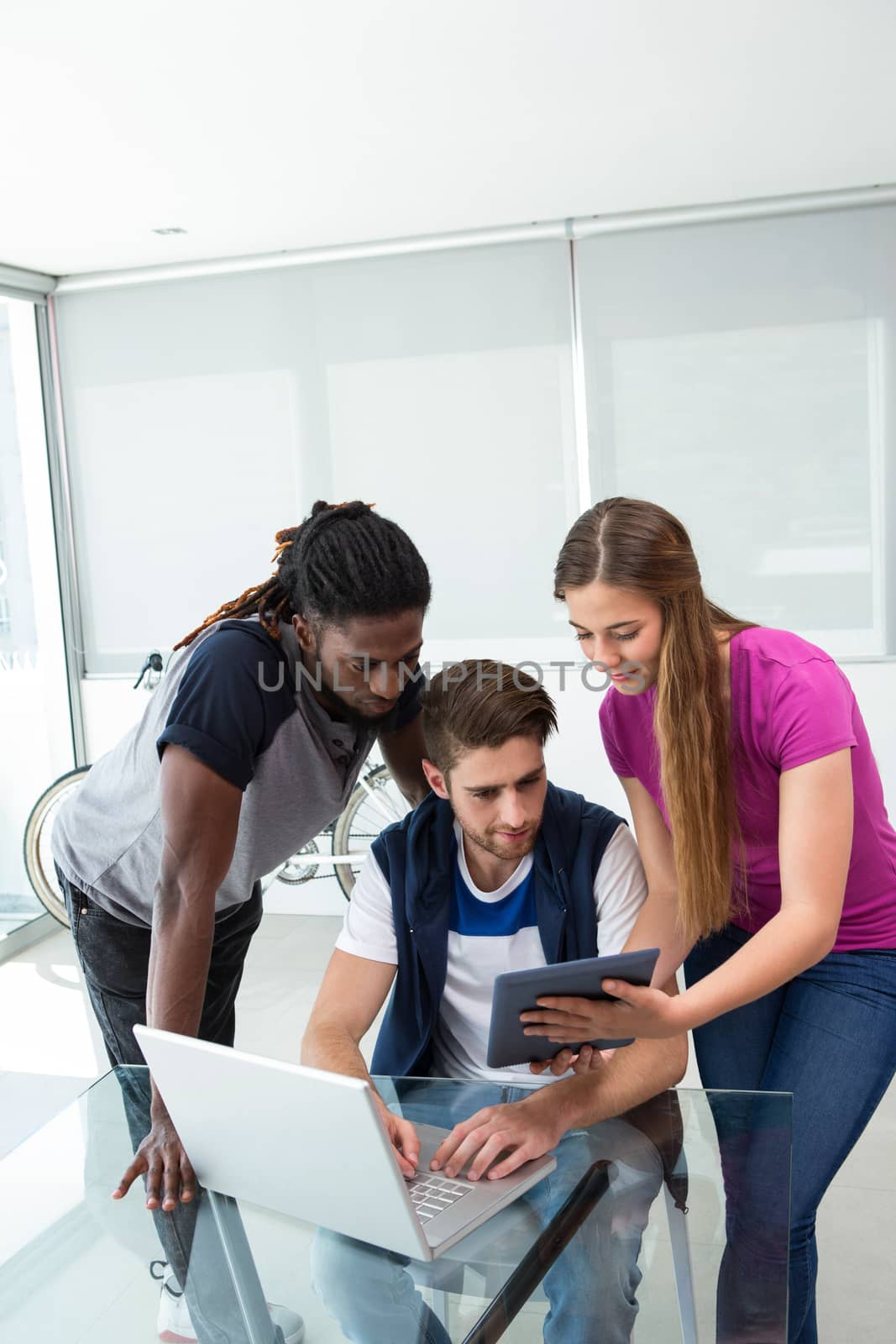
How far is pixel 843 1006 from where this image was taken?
1706 millimetres

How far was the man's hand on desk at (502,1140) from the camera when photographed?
1.43 metres

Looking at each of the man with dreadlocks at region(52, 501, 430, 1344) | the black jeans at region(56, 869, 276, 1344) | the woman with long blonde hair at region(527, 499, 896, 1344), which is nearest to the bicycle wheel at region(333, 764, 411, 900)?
the black jeans at region(56, 869, 276, 1344)

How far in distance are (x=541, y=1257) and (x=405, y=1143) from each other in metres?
0.24

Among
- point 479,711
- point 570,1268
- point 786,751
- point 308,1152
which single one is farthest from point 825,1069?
point 308,1152

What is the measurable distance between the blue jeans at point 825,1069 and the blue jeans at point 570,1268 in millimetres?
317

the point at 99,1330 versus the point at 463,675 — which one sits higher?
the point at 463,675

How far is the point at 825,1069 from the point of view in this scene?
1.69 meters

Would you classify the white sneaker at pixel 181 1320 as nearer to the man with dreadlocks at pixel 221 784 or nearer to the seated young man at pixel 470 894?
the man with dreadlocks at pixel 221 784

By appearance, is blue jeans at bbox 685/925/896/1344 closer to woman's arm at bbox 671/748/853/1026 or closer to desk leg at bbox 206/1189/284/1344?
woman's arm at bbox 671/748/853/1026

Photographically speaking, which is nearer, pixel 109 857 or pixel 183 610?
pixel 109 857

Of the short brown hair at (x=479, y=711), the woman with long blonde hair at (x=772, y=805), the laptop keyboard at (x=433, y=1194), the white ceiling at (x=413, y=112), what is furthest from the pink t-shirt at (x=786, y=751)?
the white ceiling at (x=413, y=112)

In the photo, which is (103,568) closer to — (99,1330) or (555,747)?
(555,747)

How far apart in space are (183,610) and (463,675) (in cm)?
309

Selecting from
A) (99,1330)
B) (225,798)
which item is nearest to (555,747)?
(225,798)
